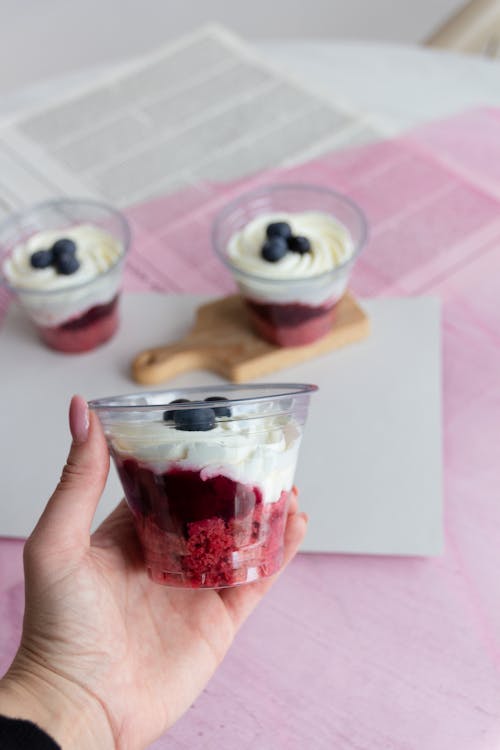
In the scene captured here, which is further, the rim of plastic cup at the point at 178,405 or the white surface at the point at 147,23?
the white surface at the point at 147,23

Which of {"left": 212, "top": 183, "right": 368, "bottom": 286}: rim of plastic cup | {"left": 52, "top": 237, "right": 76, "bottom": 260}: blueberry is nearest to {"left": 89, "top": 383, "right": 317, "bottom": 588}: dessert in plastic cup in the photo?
{"left": 212, "top": 183, "right": 368, "bottom": 286}: rim of plastic cup

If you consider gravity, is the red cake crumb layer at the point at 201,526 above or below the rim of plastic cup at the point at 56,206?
above

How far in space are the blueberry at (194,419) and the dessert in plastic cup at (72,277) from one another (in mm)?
542

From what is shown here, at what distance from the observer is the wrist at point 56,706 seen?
0.80 m

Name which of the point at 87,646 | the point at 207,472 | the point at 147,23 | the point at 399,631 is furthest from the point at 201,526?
the point at 147,23

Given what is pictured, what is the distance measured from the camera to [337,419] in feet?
4.04

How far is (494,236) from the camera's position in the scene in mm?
1527

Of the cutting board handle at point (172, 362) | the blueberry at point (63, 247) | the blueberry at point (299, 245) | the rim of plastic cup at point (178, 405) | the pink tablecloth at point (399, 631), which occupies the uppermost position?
the rim of plastic cup at point (178, 405)

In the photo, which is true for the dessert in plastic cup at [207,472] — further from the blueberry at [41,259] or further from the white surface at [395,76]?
the white surface at [395,76]

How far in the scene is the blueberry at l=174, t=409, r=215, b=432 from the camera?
761 millimetres

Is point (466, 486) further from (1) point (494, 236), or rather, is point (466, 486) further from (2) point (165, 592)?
(1) point (494, 236)

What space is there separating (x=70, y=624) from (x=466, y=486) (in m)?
0.55

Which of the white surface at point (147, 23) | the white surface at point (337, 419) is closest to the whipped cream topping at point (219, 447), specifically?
the white surface at point (337, 419)

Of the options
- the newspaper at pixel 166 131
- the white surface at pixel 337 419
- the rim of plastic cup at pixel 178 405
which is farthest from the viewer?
the newspaper at pixel 166 131
